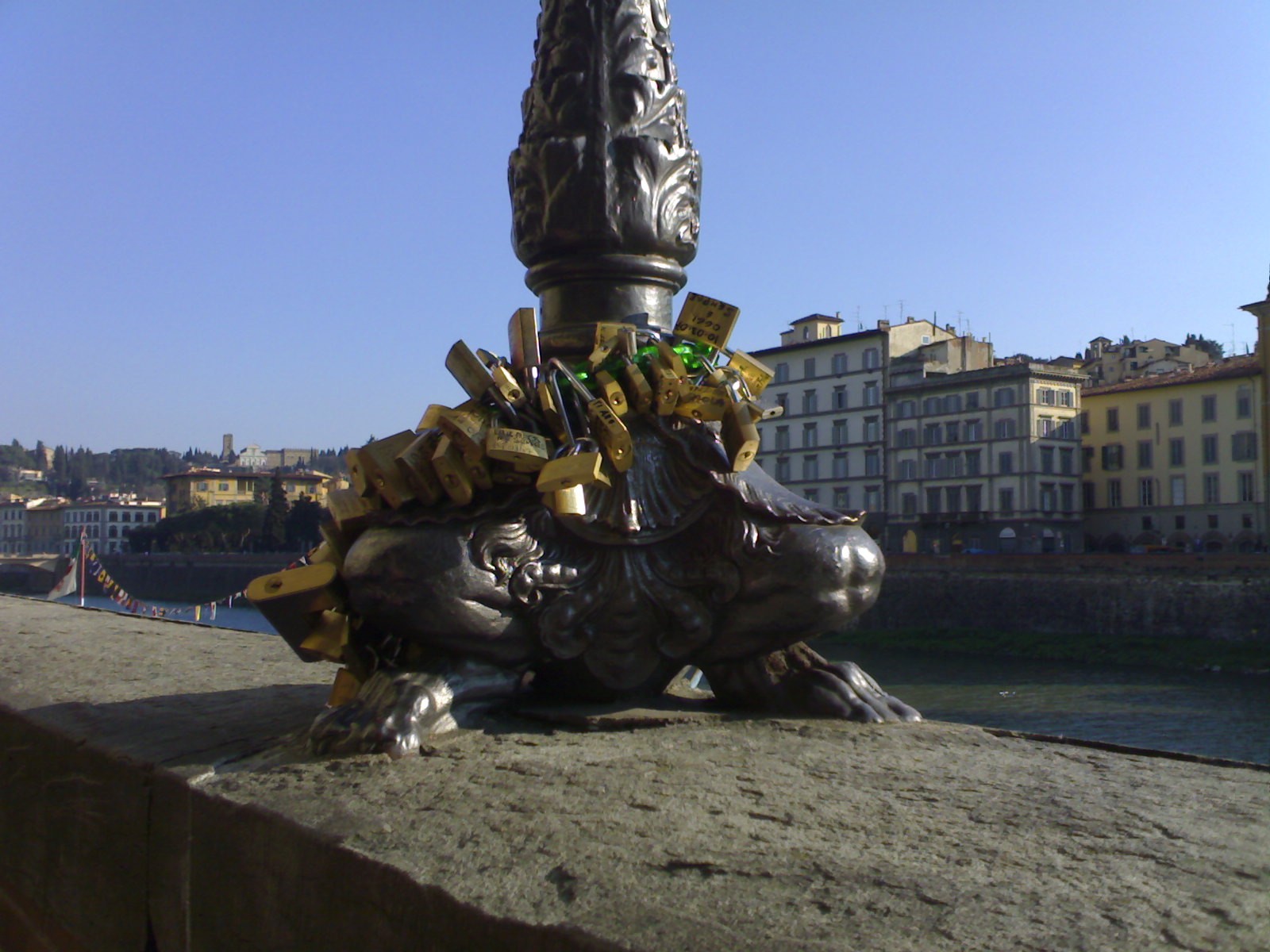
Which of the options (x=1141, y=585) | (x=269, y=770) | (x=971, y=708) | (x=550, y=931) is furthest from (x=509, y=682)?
(x=1141, y=585)

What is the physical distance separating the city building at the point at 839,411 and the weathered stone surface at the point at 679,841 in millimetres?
42312

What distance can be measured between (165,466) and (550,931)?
17147 centimetres

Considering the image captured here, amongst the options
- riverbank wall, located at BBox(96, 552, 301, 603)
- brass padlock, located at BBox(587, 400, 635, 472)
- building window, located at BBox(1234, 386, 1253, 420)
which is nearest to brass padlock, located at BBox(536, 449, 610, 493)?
brass padlock, located at BBox(587, 400, 635, 472)

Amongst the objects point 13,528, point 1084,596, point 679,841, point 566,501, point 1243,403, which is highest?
point 1243,403

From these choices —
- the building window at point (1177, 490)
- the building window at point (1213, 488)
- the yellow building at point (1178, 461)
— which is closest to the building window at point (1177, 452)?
the yellow building at point (1178, 461)

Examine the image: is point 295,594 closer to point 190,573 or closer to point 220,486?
point 190,573

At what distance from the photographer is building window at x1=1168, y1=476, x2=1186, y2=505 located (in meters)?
43.2

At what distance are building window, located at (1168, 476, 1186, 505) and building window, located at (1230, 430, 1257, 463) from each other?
7.66 feet

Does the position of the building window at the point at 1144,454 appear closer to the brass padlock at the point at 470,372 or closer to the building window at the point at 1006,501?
the building window at the point at 1006,501

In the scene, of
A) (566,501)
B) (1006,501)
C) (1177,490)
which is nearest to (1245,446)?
(1177,490)

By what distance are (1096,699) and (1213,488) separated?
77.1 feet

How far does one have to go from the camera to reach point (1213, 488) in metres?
42.1

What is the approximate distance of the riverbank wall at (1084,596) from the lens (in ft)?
92.7

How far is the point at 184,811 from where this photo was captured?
2.01m
